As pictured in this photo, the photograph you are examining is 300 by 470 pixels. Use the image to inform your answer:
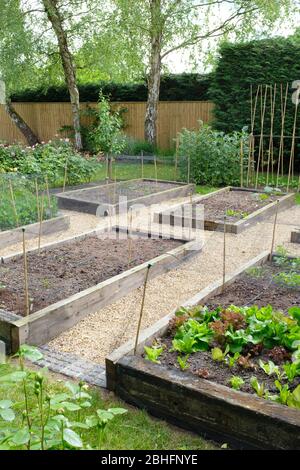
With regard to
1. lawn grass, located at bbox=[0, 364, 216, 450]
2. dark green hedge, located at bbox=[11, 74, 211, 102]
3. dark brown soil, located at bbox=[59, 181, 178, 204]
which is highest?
dark green hedge, located at bbox=[11, 74, 211, 102]

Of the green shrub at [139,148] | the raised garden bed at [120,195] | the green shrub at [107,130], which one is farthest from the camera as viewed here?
the green shrub at [139,148]

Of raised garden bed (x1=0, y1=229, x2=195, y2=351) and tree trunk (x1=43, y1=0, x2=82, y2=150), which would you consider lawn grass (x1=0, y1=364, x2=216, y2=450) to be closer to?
raised garden bed (x1=0, y1=229, x2=195, y2=351)

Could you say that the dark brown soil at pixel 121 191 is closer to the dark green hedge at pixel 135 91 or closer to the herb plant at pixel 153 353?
the herb plant at pixel 153 353

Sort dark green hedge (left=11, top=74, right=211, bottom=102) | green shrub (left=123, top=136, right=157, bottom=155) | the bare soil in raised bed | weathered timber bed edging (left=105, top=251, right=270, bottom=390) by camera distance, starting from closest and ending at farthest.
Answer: the bare soil in raised bed < weathered timber bed edging (left=105, top=251, right=270, bottom=390) < green shrub (left=123, top=136, right=157, bottom=155) < dark green hedge (left=11, top=74, right=211, bottom=102)

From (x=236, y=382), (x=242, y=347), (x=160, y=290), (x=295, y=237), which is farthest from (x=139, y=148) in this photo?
(x=236, y=382)

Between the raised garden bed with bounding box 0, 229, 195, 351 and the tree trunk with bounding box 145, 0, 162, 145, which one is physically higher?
the tree trunk with bounding box 145, 0, 162, 145

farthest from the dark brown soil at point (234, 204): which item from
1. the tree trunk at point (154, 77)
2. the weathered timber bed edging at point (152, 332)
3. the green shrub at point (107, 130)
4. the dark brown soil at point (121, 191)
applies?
the tree trunk at point (154, 77)

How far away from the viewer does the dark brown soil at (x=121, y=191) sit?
330 inches

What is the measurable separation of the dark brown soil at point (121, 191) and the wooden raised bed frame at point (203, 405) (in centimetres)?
522

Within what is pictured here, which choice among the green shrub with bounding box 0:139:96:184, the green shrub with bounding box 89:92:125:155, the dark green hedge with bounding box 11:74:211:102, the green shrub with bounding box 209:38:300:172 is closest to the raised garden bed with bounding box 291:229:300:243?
the green shrub with bounding box 0:139:96:184

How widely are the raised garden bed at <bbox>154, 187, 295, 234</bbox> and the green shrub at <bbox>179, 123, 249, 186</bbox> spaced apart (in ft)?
2.41

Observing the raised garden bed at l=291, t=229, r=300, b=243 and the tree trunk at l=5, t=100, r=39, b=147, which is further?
the tree trunk at l=5, t=100, r=39, b=147

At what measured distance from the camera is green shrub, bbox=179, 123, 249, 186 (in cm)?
971
